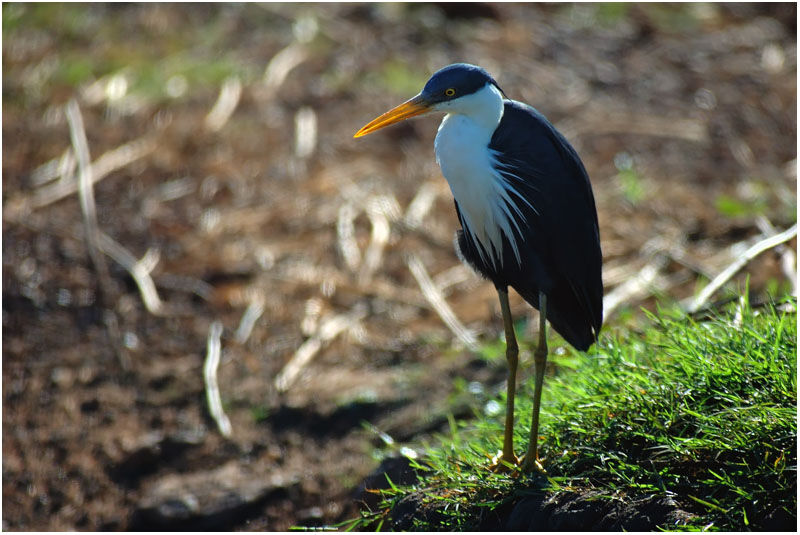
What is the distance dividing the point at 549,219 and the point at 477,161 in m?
0.36

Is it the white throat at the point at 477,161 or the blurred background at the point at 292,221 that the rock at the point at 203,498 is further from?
the white throat at the point at 477,161

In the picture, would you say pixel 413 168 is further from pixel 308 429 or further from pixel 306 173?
pixel 308 429

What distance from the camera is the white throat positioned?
3.23 meters

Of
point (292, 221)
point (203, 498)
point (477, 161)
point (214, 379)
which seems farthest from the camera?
point (292, 221)

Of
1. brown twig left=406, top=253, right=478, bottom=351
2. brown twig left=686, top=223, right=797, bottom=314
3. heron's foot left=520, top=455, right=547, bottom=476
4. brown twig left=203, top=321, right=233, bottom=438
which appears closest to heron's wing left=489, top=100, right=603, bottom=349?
heron's foot left=520, top=455, right=547, bottom=476

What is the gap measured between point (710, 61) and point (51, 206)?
229 inches

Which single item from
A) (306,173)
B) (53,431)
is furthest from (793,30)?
(53,431)

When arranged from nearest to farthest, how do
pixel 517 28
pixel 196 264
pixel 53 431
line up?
pixel 53 431 < pixel 196 264 < pixel 517 28

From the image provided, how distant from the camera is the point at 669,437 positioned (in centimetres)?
311

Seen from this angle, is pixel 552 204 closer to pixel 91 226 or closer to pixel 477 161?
pixel 477 161

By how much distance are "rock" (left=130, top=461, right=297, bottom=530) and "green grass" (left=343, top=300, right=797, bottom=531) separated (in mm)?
787

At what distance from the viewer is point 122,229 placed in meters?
6.16

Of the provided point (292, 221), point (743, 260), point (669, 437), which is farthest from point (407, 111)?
point (292, 221)

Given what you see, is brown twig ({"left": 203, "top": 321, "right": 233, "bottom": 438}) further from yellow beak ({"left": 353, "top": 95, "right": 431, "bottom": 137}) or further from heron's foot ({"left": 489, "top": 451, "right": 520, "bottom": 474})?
yellow beak ({"left": 353, "top": 95, "right": 431, "bottom": 137})
